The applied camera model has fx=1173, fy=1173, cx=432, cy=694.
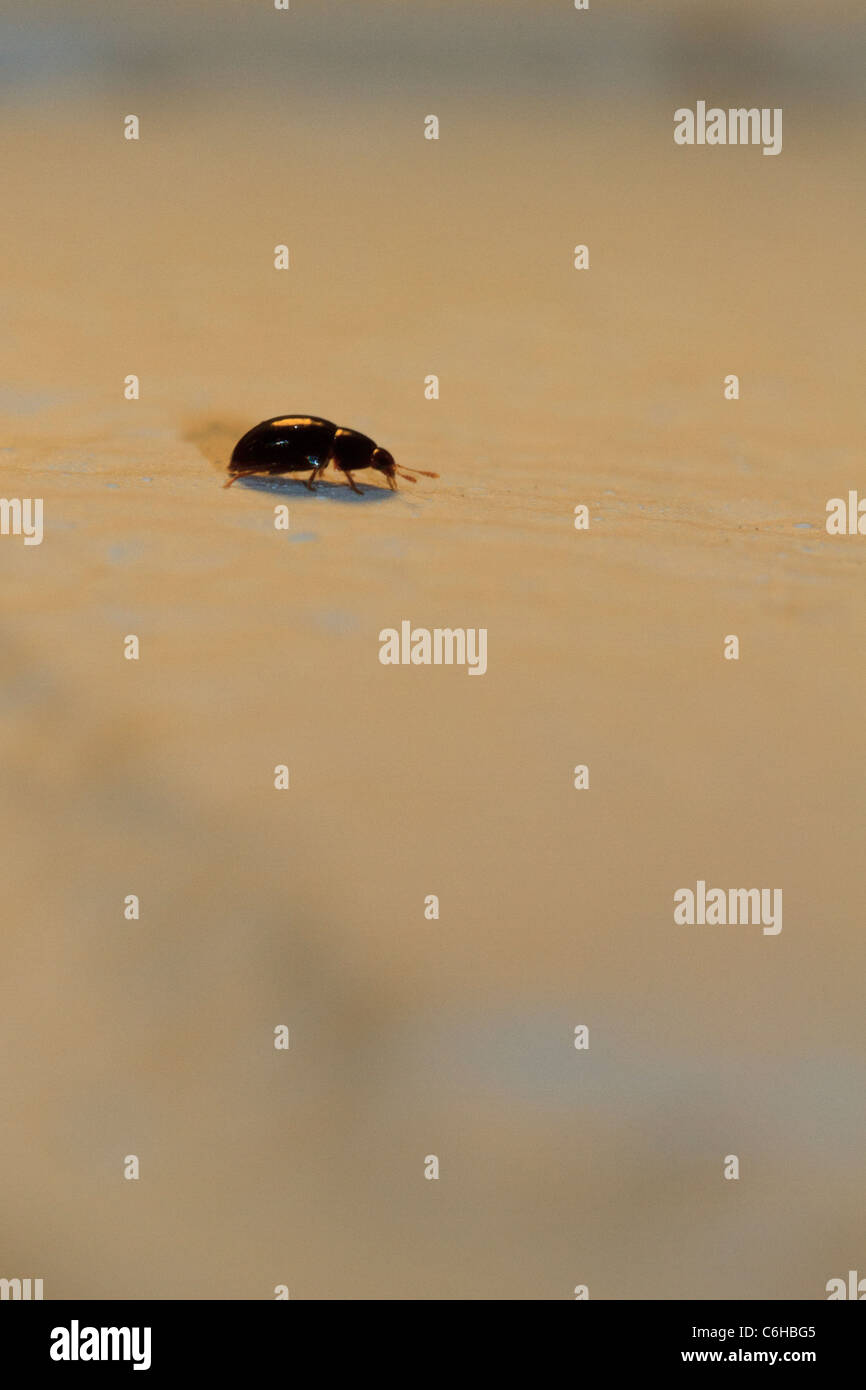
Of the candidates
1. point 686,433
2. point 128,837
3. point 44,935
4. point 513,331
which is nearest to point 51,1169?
point 44,935

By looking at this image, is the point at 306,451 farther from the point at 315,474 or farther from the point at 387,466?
the point at 387,466

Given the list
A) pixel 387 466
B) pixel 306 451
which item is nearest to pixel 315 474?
pixel 306 451

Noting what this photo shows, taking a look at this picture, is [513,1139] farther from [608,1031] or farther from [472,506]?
[472,506]

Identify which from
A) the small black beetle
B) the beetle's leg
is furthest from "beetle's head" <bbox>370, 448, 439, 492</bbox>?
the beetle's leg

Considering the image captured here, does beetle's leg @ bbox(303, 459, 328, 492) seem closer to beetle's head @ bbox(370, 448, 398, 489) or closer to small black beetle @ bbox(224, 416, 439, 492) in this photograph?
small black beetle @ bbox(224, 416, 439, 492)

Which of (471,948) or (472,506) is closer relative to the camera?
(471,948)

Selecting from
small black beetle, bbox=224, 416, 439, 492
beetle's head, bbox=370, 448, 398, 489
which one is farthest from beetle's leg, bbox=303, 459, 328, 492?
beetle's head, bbox=370, 448, 398, 489

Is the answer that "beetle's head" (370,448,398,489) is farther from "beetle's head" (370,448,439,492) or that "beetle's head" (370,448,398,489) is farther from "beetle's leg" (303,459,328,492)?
"beetle's leg" (303,459,328,492)

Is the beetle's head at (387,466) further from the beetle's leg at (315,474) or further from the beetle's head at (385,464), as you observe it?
the beetle's leg at (315,474)
